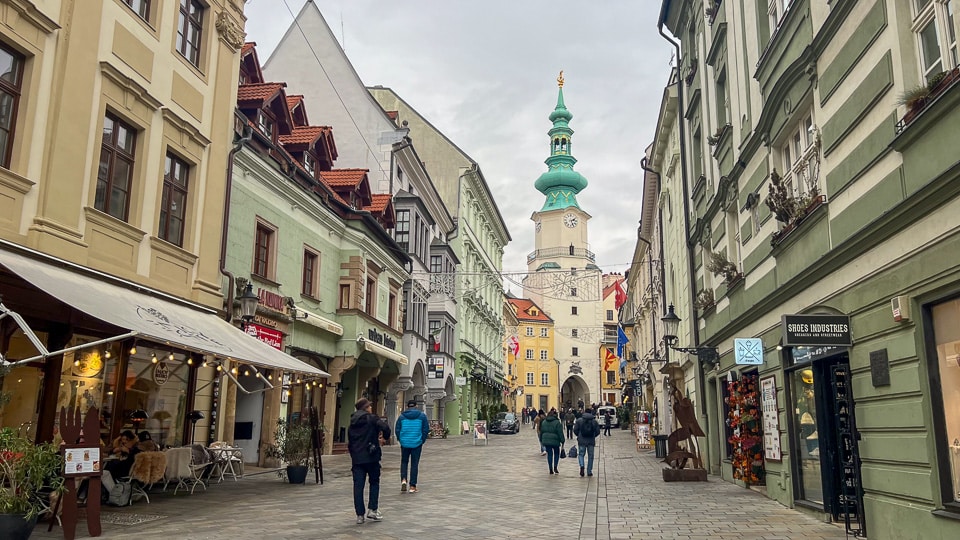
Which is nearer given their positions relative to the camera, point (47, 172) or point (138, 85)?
point (47, 172)

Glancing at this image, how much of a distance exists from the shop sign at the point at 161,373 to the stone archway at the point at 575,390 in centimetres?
8838

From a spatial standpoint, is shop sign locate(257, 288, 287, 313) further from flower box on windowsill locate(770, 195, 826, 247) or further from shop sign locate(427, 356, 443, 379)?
shop sign locate(427, 356, 443, 379)

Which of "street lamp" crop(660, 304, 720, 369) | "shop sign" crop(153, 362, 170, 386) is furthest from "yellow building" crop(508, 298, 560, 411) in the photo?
"shop sign" crop(153, 362, 170, 386)

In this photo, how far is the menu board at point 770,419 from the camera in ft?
42.0

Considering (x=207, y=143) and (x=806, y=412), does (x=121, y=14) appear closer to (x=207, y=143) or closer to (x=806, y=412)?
Result: (x=207, y=143)

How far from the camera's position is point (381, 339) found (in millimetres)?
27281

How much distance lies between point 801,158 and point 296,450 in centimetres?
1141

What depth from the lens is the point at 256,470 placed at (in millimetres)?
18953

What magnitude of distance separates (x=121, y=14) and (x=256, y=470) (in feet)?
36.6

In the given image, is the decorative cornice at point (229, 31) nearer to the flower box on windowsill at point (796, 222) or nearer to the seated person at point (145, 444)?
the seated person at point (145, 444)

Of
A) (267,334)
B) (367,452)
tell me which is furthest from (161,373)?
(367,452)

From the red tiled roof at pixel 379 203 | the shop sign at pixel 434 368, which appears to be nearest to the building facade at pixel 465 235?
the shop sign at pixel 434 368

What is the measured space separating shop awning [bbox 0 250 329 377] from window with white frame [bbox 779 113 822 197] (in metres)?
9.30

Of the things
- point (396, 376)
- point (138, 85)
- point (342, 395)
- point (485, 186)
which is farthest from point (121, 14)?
point (485, 186)
